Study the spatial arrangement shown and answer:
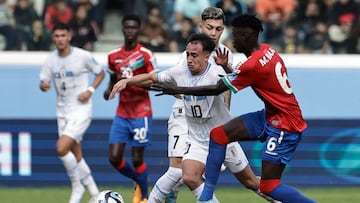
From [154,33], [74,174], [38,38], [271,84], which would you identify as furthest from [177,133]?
[38,38]

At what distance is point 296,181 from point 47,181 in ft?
12.6

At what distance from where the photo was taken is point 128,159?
1603cm

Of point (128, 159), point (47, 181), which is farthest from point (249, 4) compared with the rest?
point (47, 181)

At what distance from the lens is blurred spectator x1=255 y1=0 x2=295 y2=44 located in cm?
1705

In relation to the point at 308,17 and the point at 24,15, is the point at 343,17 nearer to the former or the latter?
the point at 308,17

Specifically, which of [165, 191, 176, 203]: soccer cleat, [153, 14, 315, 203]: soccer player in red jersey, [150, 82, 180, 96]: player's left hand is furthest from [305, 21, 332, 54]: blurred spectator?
[150, 82, 180, 96]: player's left hand

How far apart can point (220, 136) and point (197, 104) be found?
0.44 meters

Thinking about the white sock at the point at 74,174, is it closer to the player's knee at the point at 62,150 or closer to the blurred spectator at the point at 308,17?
the player's knee at the point at 62,150

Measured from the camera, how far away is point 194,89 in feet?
34.5

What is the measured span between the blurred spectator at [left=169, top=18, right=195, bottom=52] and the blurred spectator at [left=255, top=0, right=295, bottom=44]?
118 cm

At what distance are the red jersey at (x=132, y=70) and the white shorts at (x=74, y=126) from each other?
60cm

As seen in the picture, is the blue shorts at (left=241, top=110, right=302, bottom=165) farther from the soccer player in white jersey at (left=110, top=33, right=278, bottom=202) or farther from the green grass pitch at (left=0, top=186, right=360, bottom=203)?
the green grass pitch at (left=0, top=186, right=360, bottom=203)

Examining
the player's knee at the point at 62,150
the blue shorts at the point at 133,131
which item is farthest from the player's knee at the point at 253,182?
the player's knee at the point at 62,150

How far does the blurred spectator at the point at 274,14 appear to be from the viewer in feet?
55.9
